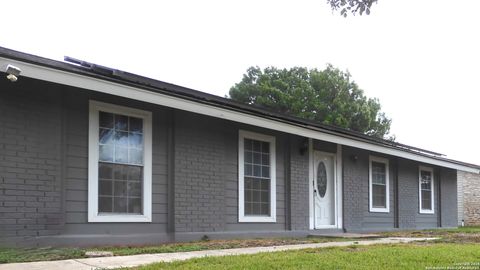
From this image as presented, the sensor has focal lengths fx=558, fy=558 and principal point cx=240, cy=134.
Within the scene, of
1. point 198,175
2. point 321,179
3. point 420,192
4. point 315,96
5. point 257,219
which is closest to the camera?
point 198,175

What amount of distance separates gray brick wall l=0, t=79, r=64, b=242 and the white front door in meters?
7.29

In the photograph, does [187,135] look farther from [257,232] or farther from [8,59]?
[8,59]

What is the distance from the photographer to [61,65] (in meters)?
8.18

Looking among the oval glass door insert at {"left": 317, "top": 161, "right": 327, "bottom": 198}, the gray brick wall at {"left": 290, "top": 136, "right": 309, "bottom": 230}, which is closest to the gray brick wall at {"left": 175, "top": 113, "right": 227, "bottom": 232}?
the gray brick wall at {"left": 290, "top": 136, "right": 309, "bottom": 230}

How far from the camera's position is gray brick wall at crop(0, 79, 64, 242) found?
781 centimetres

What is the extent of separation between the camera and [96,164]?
8891 mm

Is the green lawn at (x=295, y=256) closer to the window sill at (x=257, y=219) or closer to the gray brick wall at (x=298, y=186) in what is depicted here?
the window sill at (x=257, y=219)

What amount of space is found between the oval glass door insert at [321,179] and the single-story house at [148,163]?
0.03 meters

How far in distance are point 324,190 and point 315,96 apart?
26496 millimetres

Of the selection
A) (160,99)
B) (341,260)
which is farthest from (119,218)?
(341,260)

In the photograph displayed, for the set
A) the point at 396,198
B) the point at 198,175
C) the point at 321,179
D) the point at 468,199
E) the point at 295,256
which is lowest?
the point at 468,199

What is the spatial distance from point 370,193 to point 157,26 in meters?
12.5

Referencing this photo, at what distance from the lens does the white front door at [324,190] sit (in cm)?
1399

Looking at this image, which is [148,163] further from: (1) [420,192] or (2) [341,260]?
(1) [420,192]
